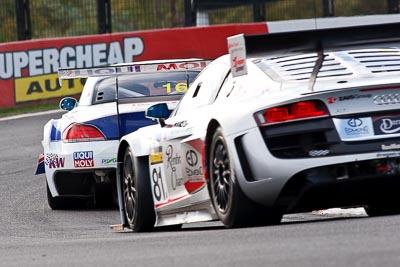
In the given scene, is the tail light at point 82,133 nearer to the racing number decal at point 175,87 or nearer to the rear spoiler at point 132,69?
the rear spoiler at point 132,69

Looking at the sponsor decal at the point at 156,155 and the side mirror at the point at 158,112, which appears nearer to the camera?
the sponsor decal at the point at 156,155

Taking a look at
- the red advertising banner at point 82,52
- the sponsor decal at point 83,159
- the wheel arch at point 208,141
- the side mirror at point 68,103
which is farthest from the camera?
the red advertising banner at point 82,52

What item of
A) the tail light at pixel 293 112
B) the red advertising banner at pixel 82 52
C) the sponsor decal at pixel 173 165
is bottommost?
the red advertising banner at pixel 82 52

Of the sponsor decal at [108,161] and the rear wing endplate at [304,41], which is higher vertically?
the rear wing endplate at [304,41]

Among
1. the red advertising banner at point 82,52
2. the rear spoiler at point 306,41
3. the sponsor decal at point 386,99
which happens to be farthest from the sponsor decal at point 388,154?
the red advertising banner at point 82,52

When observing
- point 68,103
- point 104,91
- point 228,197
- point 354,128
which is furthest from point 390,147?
point 68,103

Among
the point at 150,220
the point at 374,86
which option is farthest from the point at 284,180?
the point at 150,220

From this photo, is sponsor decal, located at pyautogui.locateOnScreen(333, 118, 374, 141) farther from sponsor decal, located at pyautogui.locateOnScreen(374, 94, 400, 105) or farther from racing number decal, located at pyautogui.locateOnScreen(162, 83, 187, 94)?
racing number decal, located at pyautogui.locateOnScreen(162, 83, 187, 94)

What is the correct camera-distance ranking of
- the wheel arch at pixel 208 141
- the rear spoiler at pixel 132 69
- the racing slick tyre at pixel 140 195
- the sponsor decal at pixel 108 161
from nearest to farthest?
1. the wheel arch at pixel 208 141
2. the racing slick tyre at pixel 140 195
3. the sponsor decal at pixel 108 161
4. the rear spoiler at pixel 132 69

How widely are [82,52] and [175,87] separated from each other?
39.7 feet

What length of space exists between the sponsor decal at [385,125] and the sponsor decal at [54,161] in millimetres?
5350

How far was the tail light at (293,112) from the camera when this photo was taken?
762 cm

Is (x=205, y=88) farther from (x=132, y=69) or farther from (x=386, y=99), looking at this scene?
(x=132, y=69)

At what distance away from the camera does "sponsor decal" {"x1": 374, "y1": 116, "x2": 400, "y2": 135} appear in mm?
7680
